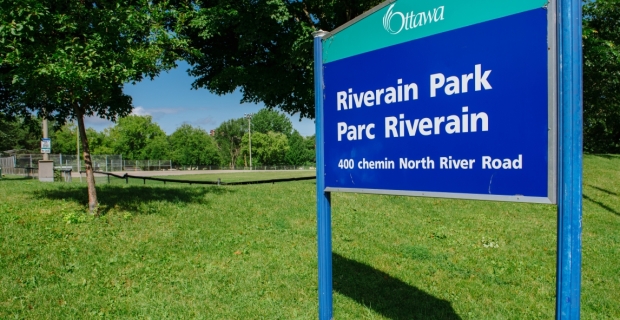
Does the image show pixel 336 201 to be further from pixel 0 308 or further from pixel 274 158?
pixel 274 158

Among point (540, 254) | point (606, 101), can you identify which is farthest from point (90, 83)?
point (606, 101)

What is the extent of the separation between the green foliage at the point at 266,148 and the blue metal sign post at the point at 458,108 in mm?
95064

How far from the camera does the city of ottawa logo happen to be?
99.4 inches

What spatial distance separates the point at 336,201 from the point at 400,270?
5057 millimetres

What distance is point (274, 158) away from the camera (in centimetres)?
10100

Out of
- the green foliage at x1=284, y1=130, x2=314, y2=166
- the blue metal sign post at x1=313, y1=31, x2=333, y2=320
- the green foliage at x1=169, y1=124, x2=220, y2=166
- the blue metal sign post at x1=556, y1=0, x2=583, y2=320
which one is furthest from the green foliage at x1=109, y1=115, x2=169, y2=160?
the blue metal sign post at x1=556, y1=0, x2=583, y2=320

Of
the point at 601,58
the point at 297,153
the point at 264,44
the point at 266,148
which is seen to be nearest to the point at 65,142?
the point at 266,148

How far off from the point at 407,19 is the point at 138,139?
80.1 metres

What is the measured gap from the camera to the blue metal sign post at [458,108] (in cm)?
200

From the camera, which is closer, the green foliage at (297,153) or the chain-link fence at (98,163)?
the chain-link fence at (98,163)

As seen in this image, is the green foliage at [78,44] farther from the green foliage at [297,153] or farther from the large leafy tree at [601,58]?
the green foliage at [297,153]

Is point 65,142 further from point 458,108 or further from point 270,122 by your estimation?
point 458,108

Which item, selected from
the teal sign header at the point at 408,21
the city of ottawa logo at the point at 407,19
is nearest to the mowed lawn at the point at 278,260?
the teal sign header at the point at 408,21

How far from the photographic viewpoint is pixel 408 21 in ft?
8.82
